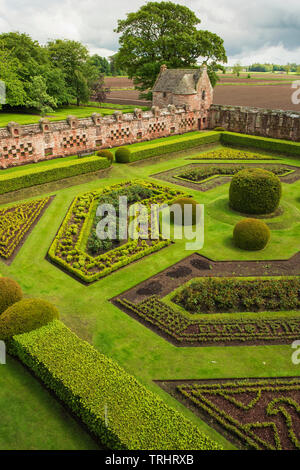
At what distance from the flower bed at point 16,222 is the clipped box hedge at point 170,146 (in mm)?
13131

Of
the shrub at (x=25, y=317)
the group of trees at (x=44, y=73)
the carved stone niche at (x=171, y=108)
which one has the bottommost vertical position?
the shrub at (x=25, y=317)

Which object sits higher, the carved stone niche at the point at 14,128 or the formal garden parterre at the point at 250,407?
the carved stone niche at the point at 14,128

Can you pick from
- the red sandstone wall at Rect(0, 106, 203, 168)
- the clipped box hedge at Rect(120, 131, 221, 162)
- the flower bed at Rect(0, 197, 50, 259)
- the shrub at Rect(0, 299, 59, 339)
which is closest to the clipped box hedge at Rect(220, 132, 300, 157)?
the clipped box hedge at Rect(120, 131, 221, 162)

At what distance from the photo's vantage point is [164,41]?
5319 centimetres

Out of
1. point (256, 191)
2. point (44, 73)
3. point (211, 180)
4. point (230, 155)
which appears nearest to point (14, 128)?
point (211, 180)

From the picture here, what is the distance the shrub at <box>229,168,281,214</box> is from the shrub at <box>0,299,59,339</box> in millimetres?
15674

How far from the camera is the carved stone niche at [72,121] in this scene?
34.0m

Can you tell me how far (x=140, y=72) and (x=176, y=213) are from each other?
139 ft

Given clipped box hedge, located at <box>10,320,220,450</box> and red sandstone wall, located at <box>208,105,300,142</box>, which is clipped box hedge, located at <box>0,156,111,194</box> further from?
red sandstone wall, located at <box>208,105,300,142</box>

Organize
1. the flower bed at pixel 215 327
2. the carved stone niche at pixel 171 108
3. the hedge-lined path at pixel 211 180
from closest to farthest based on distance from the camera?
the flower bed at pixel 215 327 < the hedge-lined path at pixel 211 180 < the carved stone niche at pixel 171 108

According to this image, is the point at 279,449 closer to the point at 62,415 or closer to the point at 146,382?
the point at 146,382

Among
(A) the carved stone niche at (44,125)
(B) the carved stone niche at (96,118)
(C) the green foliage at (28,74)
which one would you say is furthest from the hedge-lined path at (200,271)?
(C) the green foliage at (28,74)

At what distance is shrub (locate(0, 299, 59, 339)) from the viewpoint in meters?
12.0

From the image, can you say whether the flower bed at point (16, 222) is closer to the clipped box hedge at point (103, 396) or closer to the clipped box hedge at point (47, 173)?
the clipped box hedge at point (47, 173)
